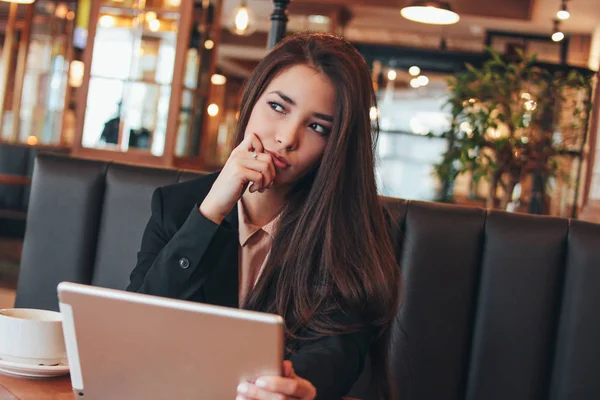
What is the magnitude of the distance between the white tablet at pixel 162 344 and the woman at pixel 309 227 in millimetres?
408

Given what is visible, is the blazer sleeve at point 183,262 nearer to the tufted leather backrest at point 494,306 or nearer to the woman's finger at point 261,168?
the woman's finger at point 261,168

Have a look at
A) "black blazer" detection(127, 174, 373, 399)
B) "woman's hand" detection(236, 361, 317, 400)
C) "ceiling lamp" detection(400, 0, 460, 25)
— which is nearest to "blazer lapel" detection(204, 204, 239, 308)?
"black blazer" detection(127, 174, 373, 399)

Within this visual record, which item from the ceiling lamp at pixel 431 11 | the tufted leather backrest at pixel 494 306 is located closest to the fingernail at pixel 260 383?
the tufted leather backrest at pixel 494 306

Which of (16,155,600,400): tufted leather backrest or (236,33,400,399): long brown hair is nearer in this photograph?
(236,33,400,399): long brown hair

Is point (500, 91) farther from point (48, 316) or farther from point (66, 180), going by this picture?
point (48, 316)

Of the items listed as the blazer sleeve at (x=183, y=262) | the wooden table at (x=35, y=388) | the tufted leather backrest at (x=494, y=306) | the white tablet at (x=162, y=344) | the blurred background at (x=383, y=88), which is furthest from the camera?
the blurred background at (x=383, y=88)

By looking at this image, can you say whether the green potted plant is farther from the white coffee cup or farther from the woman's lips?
the white coffee cup

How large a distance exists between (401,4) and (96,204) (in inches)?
300

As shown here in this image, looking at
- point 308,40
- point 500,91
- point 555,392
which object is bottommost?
point 555,392

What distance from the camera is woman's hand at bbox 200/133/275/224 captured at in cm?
136

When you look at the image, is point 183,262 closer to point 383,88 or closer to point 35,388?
point 35,388

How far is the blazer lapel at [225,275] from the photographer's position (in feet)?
4.59

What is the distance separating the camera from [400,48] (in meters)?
9.13

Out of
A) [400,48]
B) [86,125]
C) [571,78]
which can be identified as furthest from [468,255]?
[400,48]
